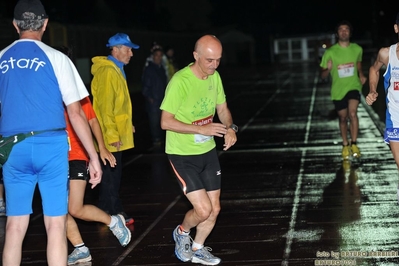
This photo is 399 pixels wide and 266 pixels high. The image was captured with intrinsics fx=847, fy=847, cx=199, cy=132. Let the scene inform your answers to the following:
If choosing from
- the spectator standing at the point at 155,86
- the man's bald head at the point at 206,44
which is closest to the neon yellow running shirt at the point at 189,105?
the man's bald head at the point at 206,44

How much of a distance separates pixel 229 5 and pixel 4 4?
42.2 m

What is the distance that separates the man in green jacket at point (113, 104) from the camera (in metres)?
8.74

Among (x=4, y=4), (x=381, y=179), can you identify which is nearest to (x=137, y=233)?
(x=381, y=179)

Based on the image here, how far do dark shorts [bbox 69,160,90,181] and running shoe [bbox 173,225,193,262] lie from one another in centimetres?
99

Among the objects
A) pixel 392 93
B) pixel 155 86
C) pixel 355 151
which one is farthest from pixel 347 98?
pixel 392 93

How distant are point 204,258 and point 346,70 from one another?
659cm

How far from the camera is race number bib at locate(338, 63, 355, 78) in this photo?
1298cm

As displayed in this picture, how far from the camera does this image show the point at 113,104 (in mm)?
8781

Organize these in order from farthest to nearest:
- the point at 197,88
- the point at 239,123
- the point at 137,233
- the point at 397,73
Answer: the point at 239,123, the point at 137,233, the point at 397,73, the point at 197,88

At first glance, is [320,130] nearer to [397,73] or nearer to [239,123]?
[239,123]

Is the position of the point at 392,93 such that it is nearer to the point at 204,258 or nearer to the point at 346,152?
the point at 204,258

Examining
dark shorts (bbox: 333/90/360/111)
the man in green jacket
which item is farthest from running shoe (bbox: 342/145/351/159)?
the man in green jacket

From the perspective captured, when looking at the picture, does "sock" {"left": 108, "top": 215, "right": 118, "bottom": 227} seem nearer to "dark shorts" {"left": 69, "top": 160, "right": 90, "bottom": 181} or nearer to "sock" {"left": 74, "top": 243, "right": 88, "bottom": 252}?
"sock" {"left": 74, "top": 243, "right": 88, "bottom": 252}

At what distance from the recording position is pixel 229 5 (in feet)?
285
